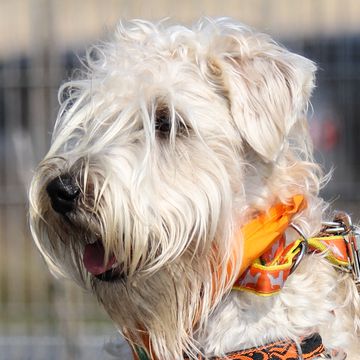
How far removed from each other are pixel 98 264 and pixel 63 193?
11.0 inches

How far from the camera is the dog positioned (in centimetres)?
281

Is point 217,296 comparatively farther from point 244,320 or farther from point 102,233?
point 102,233

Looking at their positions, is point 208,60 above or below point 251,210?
above

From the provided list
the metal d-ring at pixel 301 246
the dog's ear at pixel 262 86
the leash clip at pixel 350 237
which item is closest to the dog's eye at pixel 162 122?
the dog's ear at pixel 262 86

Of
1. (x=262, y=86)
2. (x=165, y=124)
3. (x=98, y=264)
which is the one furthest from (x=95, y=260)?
(x=262, y=86)

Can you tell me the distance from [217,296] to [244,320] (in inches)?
4.8

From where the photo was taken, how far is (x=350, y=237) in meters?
3.20

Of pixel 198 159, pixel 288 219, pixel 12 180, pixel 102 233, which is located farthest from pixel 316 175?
pixel 12 180

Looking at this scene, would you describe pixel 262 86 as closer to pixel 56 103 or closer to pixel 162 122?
pixel 162 122

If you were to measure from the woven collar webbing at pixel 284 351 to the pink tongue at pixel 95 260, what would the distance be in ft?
1.49

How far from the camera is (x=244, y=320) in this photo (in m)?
3.03

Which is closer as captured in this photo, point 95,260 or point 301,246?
point 95,260

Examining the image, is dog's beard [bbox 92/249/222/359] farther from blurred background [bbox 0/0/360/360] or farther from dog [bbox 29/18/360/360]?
blurred background [bbox 0/0/360/360]

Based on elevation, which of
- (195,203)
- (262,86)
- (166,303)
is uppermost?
(262,86)
